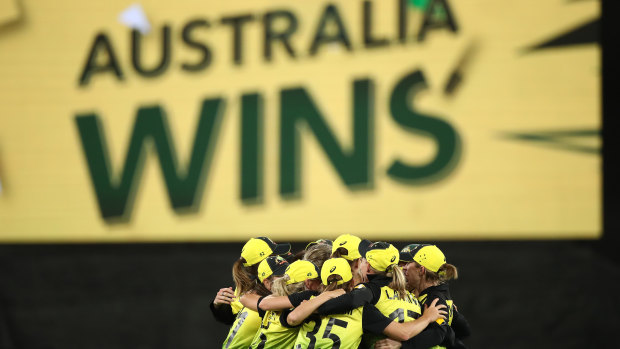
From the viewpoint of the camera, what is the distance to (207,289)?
337 inches

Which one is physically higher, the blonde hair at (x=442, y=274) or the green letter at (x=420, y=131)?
the green letter at (x=420, y=131)

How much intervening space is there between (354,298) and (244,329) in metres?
0.93

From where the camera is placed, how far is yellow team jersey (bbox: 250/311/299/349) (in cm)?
496

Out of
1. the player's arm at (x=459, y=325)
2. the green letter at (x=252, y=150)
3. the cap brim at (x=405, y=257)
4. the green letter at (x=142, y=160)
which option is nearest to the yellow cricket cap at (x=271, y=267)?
the cap brim at (x=405, y=257)

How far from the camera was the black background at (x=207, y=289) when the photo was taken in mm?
7934

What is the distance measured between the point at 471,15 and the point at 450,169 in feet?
4.36

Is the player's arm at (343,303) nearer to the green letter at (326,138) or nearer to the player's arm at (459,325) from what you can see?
the player's arm at (459,325)

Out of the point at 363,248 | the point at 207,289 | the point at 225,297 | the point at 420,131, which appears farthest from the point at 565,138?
the point at 225,297

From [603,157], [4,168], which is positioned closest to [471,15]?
[603,157]

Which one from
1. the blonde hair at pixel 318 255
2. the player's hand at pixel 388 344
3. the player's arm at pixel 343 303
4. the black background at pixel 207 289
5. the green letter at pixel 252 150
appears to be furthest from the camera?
the green letter at pixel 252 150

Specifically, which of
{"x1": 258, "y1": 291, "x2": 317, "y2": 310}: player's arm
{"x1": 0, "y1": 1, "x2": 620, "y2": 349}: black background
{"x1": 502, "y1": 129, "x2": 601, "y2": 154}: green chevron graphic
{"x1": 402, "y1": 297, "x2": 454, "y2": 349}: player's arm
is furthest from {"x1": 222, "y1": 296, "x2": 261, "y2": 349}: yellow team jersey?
{"x1": 502, "y1": 129, "x2": 601, "y2": 154}: green chevron graphic

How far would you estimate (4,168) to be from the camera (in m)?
8.91

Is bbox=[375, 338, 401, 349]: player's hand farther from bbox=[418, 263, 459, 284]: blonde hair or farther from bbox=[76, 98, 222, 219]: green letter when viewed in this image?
bbox=[76, 98, 222, 219]: green letter

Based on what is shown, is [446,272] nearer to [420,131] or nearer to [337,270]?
[337,270]
